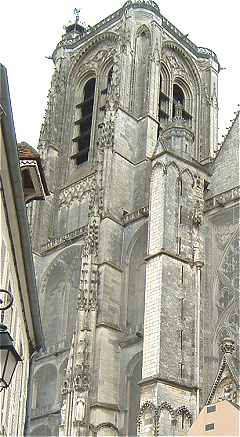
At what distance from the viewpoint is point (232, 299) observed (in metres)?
22.6

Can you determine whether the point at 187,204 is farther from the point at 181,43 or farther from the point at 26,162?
the point at 181,43

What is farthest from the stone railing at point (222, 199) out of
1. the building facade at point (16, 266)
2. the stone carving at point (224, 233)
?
the building facade at point (16, 266)

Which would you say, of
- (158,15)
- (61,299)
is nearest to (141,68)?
(158,15)

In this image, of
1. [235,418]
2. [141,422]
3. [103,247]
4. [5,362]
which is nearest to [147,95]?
[103,247]

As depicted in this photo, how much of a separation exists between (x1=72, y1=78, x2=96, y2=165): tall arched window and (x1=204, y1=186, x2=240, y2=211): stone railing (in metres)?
12.1

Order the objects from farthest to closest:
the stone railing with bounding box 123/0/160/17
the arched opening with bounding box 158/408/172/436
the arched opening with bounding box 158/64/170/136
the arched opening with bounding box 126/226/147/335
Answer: the stone railing with bounding box 123/0/160/17
the arched opening with bounding box 158/64/170/136
the arched opening with bounding box 126/226/147/335
the arched opening with bounding box 158/408/172/436

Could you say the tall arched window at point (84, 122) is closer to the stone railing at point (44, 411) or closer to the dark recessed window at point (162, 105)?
the dark recessed window at point (162, 105)

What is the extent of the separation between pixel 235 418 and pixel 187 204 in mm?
14036

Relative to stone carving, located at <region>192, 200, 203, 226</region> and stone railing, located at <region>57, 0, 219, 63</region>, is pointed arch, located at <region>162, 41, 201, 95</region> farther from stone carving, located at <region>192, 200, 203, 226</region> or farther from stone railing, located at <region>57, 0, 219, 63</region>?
stone carving, located at <region>192, 200, 203, 226</region>

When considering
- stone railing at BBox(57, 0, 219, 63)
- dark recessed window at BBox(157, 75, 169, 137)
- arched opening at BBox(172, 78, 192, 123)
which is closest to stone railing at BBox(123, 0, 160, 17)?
stone railing at BBox(57, 0, 219, 63)

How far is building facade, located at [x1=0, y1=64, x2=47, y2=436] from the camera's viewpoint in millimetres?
8859

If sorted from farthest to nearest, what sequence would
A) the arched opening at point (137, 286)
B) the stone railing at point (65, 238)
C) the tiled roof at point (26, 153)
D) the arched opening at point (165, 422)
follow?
1. the stone railing at point (65, 238)
2. the arched opening at point (137, 286)
3. the arched opening at point (165, 422)
4. the tiled roof at point (26, 153)

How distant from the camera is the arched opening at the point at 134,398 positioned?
906 inches

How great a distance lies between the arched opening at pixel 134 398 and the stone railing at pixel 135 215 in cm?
523
